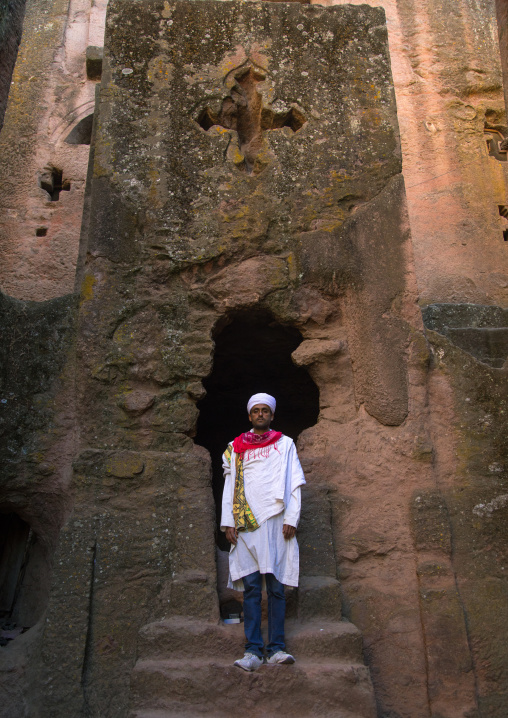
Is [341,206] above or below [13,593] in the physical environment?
above

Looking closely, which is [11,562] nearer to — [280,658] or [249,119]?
[280,658]

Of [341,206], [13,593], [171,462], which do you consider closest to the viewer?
[171,462]

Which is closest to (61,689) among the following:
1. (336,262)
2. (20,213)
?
(336,262)

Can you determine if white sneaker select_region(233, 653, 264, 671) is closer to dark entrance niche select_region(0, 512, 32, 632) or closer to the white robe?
the white robe

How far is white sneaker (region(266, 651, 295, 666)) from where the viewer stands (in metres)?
3.10

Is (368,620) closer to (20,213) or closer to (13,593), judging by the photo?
(13,593)

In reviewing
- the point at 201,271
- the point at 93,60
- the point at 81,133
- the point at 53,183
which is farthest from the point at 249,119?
the point at 93,60

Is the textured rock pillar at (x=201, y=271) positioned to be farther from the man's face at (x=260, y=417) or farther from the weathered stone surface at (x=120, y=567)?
the man's face at (x=260, y=417)

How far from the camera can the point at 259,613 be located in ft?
10.8

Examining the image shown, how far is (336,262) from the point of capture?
433 cm

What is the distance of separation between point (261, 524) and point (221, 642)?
0.62 metres

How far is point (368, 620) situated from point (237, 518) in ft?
3.11

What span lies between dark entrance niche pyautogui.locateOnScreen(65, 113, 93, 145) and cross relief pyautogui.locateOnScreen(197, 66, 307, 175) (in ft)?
10.3

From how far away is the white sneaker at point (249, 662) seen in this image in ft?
10.1
